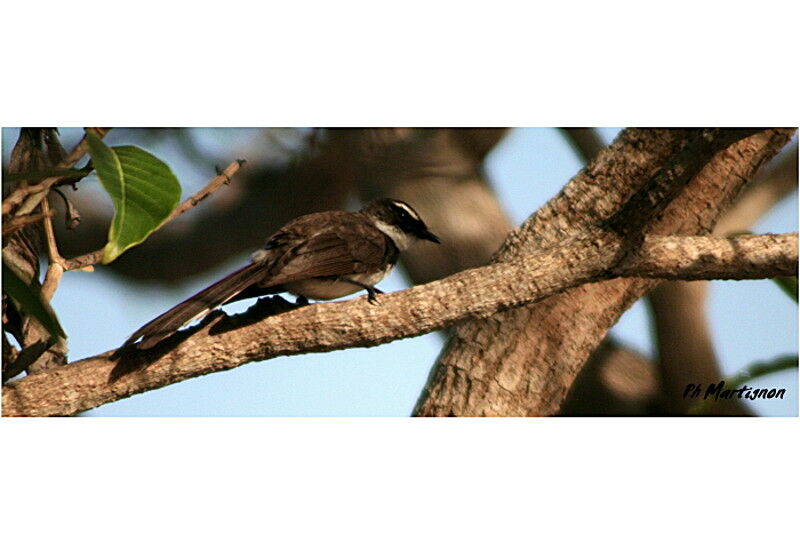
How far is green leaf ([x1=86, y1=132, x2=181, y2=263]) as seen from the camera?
205 centimetres

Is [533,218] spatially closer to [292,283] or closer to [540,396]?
[540,396]

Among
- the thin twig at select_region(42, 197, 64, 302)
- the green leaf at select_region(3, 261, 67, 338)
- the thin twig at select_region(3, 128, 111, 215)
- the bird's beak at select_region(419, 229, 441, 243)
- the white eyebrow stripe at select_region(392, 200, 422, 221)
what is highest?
the white eyebrow stripe at select_region(392, 200, 422, 221)

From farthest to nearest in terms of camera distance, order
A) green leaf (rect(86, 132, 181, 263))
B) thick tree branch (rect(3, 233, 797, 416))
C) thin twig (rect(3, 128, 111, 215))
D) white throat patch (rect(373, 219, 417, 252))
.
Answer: white throat patch (rect(373, 219, 417, 252)) < thin twig (rect(3, 128, 111, 215)) < thick tree branch (rect(3, 233, 797, 416)) < green leaf (rect(86, 132, 181, 263))

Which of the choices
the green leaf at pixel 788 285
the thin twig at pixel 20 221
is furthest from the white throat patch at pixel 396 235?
the green leaf at pixel 788 285

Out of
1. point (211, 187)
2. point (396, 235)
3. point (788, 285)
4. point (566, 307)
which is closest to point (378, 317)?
point (396, 235)

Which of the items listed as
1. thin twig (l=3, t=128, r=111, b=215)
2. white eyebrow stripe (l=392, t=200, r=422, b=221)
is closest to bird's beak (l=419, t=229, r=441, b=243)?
white eyebrow stripe (l=392, t=200, r=422, b=221)

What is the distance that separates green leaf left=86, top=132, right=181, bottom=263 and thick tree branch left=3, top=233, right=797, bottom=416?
42cm

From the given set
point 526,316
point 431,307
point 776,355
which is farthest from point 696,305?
point 431,307

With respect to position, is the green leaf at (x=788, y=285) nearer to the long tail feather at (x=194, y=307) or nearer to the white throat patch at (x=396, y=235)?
the white throat patch at (x=396, y=235)

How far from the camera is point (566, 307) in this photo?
284 centimetres

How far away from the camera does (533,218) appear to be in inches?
111

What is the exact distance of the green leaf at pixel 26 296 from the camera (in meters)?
2.40

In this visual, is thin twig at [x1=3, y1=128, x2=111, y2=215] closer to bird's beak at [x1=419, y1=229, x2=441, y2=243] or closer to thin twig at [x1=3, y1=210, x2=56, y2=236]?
thin twig at [x1=3, y1=210, x2=56, y2=236]
